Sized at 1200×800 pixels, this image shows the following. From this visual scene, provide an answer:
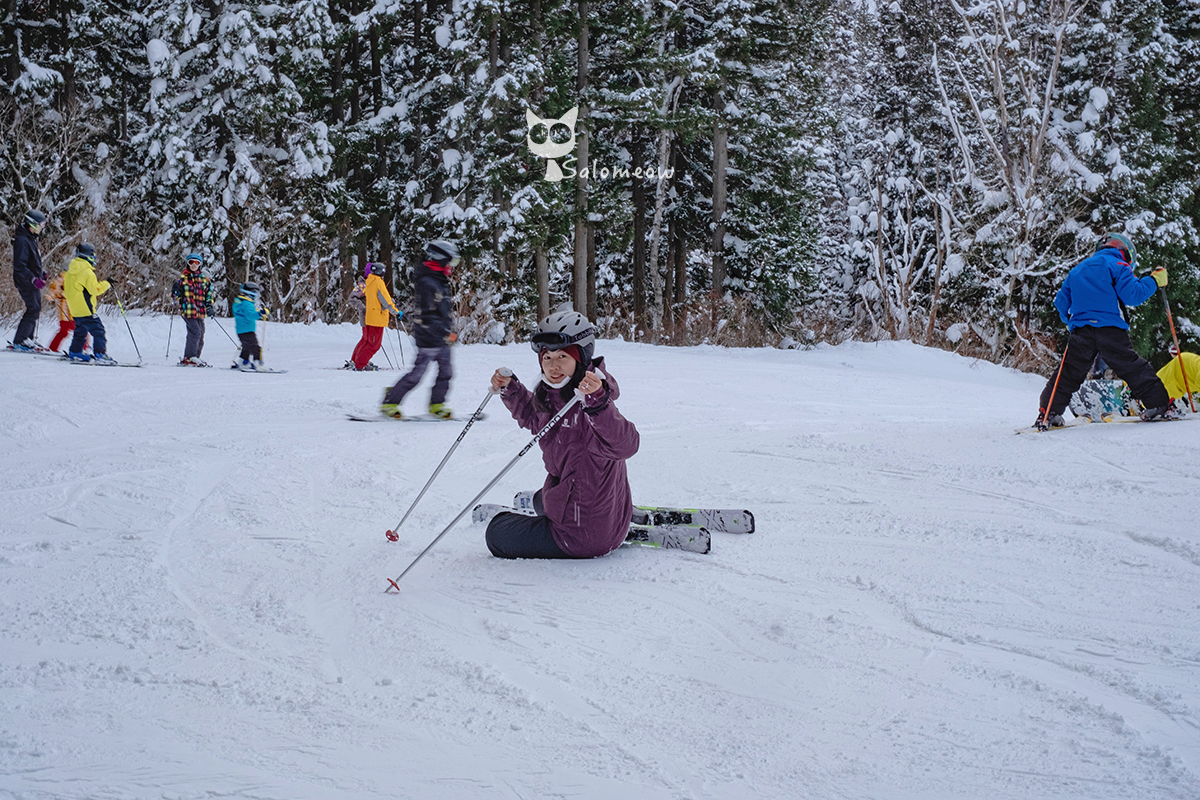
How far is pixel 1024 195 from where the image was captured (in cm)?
2033

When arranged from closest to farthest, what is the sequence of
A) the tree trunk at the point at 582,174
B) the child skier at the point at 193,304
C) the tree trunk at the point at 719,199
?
the child skier at the point at 193,304 < the tree trunk at the point at 582,174 < the tree trunk at the point at 719,199

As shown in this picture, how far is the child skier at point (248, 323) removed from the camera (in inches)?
468

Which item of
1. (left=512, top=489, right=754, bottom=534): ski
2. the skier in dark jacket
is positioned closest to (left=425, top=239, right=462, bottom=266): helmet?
(left=512, top=489, right=754, bottom=534): ski

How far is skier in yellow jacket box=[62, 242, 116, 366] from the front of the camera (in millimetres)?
11414

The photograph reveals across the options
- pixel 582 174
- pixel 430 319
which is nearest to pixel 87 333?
pixel 430 319

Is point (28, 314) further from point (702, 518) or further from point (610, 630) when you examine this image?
point (610, 630)

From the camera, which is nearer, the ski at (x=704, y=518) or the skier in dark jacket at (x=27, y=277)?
the ski at (x=704, y=518)

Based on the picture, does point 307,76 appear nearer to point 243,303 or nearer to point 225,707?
point 243,303

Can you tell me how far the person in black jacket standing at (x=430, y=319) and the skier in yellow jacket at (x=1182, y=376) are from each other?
6.89m

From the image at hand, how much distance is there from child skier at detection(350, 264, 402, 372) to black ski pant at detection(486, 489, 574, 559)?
7.68 meters

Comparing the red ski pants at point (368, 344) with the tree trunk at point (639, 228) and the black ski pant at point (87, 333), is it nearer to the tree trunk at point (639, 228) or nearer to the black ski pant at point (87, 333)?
the black ski pant at point (87, 333)

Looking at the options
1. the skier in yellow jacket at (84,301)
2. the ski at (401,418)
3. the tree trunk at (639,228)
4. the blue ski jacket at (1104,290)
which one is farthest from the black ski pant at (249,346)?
the tree trunk at (639,228)

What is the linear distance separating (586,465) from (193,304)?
9.86 m

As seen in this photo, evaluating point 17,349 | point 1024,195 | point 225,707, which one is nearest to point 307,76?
point 17,349
